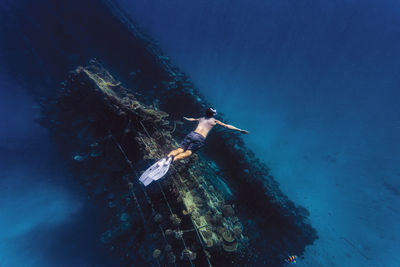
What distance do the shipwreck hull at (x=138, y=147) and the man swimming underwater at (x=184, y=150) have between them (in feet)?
3.16

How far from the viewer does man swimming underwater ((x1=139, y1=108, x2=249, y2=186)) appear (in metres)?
3.64

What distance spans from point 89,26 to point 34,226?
20.0 m

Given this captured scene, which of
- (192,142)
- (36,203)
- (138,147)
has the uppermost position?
(192,142)

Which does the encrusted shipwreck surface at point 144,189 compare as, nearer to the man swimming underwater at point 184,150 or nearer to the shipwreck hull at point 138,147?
the shipwreck hull at point 138,147

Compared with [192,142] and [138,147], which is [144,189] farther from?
[192,142]

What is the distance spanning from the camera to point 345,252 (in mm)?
27609

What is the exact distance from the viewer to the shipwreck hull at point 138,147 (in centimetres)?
457

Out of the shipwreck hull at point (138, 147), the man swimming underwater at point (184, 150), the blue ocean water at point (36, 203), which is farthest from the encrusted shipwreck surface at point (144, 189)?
the blue ocean water at point (36, 203)

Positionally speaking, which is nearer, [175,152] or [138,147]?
[175,152]

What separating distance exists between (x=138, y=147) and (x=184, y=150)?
7.24 feet

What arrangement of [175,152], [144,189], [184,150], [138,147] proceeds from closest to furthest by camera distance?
[175,152], [184,150], [144,189], [138,147]

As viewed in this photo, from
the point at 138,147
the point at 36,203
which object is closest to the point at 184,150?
the point at 138,147

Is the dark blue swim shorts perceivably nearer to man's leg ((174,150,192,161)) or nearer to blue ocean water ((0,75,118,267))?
man's leg ((174,150,192,161))

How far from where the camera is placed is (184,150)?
4254mm
